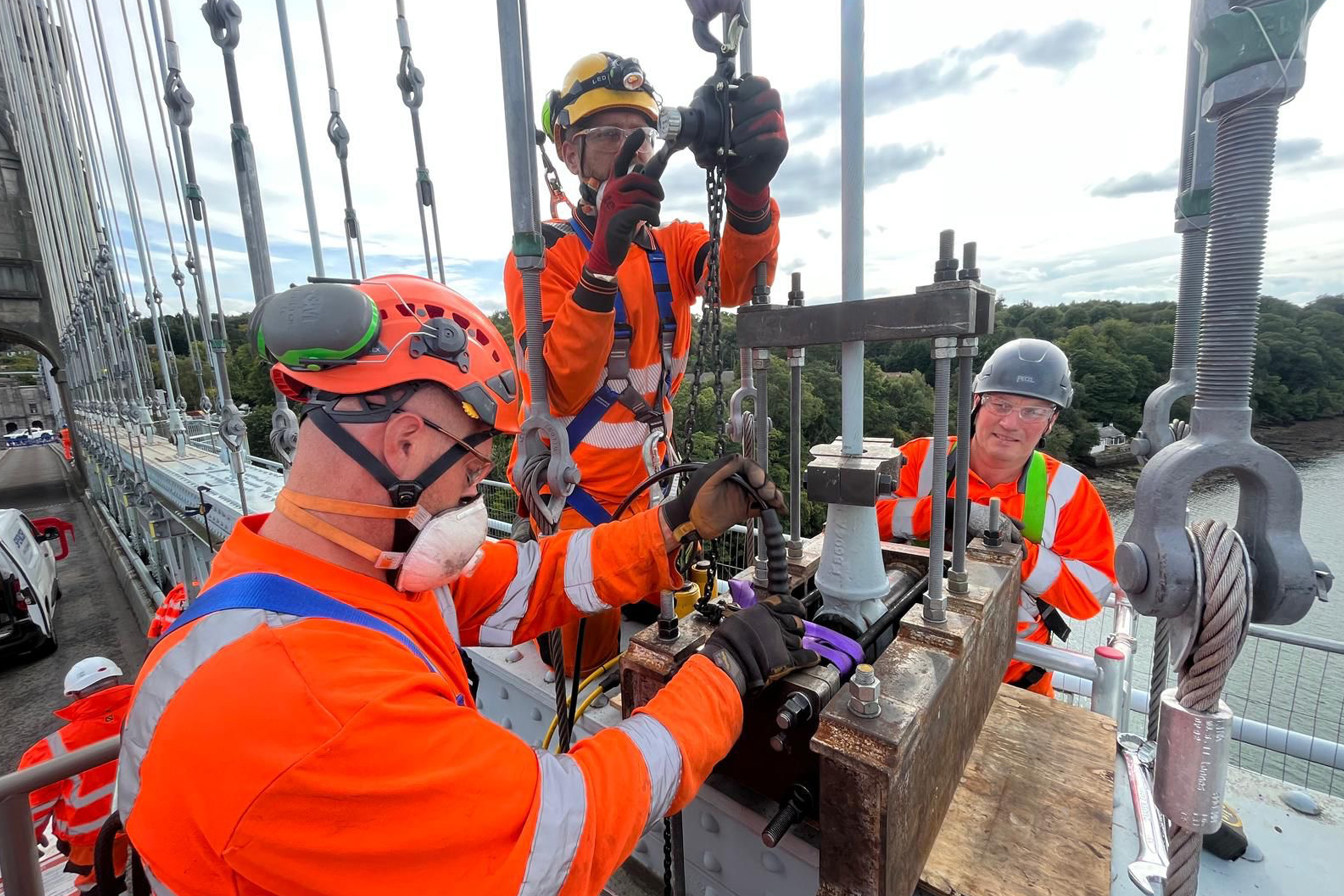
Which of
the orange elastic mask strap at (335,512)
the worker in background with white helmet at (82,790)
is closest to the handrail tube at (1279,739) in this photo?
the orange elastic mask strap at (335,512)

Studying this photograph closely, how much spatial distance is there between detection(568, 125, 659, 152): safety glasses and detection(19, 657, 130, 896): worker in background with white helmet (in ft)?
14.0

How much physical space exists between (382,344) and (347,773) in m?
0.92

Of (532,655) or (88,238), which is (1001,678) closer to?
(532,655)

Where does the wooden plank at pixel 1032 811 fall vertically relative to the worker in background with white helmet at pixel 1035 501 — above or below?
below

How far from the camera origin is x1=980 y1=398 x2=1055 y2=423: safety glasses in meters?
2.95

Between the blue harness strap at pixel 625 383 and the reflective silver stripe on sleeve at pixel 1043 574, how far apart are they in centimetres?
184

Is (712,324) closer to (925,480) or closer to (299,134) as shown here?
(925,480)

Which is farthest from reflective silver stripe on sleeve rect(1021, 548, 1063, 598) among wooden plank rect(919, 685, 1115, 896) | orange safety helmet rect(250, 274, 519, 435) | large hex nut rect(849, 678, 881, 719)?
orange safety helmet rect(250, 274, 519, 435)

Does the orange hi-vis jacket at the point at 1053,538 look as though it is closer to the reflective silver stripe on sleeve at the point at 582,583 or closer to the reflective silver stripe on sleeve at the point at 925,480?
the reflective silver stripe on sleeve at the point at 925,480

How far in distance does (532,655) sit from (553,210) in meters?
2.11

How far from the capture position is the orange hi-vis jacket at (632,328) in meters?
2.37

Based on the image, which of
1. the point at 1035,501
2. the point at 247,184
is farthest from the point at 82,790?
the point at 1035,501

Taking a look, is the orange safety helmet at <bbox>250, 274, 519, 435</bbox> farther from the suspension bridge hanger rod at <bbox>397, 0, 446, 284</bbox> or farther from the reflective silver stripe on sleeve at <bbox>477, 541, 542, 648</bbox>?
the suspension bridge hanger rod at <bbox>397, 0, 446, 284</bbox>

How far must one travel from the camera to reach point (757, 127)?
1.75 m
